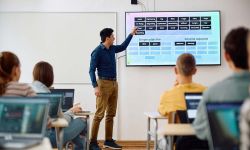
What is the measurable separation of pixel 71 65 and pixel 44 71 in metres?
2.80

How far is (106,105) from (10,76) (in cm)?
318

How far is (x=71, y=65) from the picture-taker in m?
6.45

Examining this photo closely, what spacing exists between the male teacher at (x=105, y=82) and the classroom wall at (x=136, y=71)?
2.11ft

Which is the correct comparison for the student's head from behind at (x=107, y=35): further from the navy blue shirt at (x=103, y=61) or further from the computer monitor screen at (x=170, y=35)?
the computer monitor screen at (x=170, y=35)

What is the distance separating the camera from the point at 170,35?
6387 mm

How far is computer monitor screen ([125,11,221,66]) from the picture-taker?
20.9ft

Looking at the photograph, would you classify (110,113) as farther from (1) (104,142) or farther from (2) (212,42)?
(2) (212,42)

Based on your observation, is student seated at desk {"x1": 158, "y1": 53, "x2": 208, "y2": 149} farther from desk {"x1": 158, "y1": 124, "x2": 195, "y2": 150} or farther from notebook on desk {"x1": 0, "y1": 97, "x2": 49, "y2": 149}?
notebook on desk {"x1": 0, "y1": 97, "x2": 49, "y2": 149}

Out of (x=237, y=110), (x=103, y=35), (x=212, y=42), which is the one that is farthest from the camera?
(x=212, y=42)

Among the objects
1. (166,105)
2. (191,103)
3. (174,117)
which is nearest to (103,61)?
(166,105)

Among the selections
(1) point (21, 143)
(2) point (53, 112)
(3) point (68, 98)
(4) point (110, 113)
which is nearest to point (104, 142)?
(4) point (110, 113)

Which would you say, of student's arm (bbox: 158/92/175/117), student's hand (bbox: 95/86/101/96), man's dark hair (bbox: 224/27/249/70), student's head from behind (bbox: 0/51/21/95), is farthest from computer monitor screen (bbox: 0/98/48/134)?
student's hand (bbox: 95/86/101/96)

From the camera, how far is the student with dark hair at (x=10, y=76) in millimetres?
2523

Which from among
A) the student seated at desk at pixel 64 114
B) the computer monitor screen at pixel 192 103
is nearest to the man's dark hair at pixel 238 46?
the computer monitor screen at pixel 192 103
